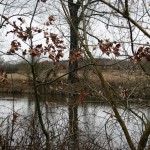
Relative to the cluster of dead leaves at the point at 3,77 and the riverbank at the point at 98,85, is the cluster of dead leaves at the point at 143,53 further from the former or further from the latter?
the cluster of dead leaves at the point at 3,77

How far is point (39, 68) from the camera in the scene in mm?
5473

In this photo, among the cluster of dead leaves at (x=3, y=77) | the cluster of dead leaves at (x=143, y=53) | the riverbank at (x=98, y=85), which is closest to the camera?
the cluster of dead leaves at (x=143, y=53)

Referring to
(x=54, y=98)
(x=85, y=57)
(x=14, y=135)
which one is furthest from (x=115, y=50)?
(x=14, y=135)

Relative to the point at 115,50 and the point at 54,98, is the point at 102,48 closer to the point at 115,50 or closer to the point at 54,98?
the point at 115,50

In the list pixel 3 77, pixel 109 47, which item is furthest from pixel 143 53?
pixel 3 77

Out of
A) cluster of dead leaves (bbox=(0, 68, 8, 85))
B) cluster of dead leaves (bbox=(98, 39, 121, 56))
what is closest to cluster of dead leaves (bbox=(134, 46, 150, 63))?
cluster of dead leaves (bbox=(98, 39, 121, 56))

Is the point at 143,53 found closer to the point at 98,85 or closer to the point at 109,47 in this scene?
the point at 109,47

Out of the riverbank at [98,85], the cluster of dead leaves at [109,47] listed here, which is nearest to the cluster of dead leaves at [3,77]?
the riverbank at [98,85]

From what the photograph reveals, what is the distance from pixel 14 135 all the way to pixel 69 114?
3.66 ft

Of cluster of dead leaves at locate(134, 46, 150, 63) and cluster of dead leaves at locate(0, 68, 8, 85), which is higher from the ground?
cluster of dead leaves at locate(134, 46, 150, 63)

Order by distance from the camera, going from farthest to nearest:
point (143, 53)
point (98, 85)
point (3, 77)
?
1. point (98, 85)
2. point (3, 77)
3. point (143, 53)

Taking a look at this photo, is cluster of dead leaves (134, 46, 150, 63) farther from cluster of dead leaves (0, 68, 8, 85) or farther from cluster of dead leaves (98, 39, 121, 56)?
cluster of dead leaves (0, 68, 8, 85)

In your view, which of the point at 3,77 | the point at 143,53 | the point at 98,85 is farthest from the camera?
the point at 98,85

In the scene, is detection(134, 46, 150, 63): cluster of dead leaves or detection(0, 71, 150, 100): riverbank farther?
detection(0, 71, 150, 100): riverbank
